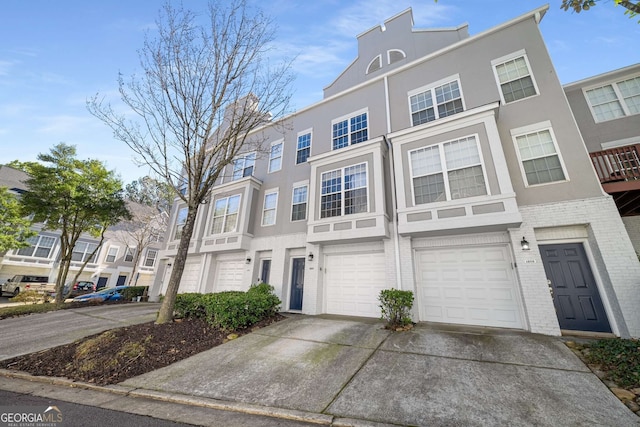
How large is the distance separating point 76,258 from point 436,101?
3476cm

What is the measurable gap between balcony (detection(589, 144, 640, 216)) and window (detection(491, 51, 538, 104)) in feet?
9.58

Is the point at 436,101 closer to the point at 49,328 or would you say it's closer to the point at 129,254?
the point at 49,328

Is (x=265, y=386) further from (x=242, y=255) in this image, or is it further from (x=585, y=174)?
(x=585, y=174)

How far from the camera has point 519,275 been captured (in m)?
6.60

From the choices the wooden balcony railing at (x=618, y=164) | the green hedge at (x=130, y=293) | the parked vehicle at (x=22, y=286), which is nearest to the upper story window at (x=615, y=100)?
the wooden balcony railing at (x=618, y=164)

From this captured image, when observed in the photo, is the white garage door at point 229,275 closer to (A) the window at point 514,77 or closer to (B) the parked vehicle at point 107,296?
(B) the parked vehicle at point 107,296

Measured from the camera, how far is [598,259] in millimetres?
6117

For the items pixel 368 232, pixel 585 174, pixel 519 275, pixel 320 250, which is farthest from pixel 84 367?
pixel 585 174

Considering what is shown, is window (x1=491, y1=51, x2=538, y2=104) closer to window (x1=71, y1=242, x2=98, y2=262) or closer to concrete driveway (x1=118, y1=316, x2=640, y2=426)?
concrete driveway (x1=118, y1=316, x2=640, y2=426)

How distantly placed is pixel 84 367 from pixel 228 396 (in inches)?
126

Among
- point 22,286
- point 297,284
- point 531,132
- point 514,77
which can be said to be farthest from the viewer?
point 22,286

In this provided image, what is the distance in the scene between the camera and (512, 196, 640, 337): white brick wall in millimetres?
5621

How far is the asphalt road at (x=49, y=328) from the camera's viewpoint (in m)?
6.00

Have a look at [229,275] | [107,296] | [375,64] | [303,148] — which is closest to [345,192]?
[303,148]
